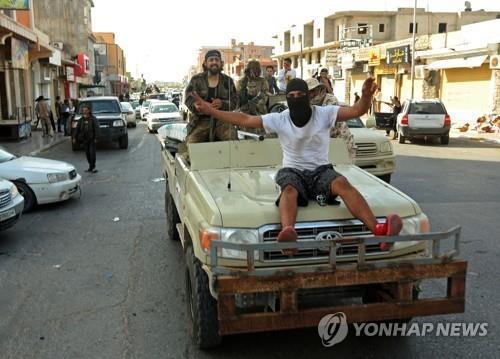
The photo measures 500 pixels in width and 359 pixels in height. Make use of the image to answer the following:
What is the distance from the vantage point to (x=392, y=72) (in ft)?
126

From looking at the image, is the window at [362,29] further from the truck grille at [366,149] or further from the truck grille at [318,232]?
→ the truck grille at [318,232]

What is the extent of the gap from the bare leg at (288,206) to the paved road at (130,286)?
1095 mm

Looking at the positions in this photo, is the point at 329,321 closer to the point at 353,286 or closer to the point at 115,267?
the point at 353,286

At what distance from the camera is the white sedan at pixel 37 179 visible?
909 cm

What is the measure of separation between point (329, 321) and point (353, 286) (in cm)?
40

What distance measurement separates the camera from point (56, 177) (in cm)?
948

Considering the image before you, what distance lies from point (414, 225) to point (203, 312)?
5.26 feet

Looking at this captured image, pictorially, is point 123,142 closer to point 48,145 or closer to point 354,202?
point 48,145

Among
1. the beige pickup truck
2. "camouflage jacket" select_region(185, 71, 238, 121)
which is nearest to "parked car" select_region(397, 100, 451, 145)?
"camouflage jacket" select_region(185, 71, 238, 121)

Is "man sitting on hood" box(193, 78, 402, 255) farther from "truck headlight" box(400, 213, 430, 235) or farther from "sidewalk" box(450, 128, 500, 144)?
"sidewalk" box(450, 128, 500, 144)

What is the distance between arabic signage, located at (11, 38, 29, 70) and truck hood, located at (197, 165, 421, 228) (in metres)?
21.5

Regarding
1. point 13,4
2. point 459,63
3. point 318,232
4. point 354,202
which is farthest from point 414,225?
point 459,63

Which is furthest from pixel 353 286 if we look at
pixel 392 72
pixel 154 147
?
pixel 392 72

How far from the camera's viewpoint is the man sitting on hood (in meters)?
3.70
